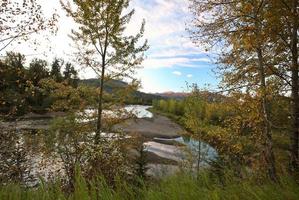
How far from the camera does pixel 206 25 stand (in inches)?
429

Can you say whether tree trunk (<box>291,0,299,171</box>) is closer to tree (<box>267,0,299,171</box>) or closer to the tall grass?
tree (<box>267,0,299,171</box>)

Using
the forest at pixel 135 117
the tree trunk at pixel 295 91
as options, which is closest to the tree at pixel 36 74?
the forest at pixel 135 117

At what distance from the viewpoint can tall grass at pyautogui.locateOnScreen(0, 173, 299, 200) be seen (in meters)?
4.12

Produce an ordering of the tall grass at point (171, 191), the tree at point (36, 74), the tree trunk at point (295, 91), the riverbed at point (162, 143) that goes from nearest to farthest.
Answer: the tall grass at point (171, 191) → the tree at point (36, 74) → the tree trunk at point (295, 91) → the riverbed at point (162, 143)

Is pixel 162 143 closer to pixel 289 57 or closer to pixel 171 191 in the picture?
pixel 289 57

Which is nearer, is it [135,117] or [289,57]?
[289,57]

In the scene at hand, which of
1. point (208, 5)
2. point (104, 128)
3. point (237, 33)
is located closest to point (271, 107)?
point (237, 33)

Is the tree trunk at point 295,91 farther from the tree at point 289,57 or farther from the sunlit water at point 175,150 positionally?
the sunlit water at point 175,150

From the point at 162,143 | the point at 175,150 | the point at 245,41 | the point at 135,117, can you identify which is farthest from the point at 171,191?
the point at 162,143

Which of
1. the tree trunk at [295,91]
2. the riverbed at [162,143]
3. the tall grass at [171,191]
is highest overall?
the tree trunk at [295,91]

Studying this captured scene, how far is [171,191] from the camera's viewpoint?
450 cm

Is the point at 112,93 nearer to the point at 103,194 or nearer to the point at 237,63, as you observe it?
the point at 237,63

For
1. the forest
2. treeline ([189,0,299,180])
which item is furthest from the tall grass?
treeline ([189,0,299,180])

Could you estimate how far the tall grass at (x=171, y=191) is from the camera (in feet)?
13.5
